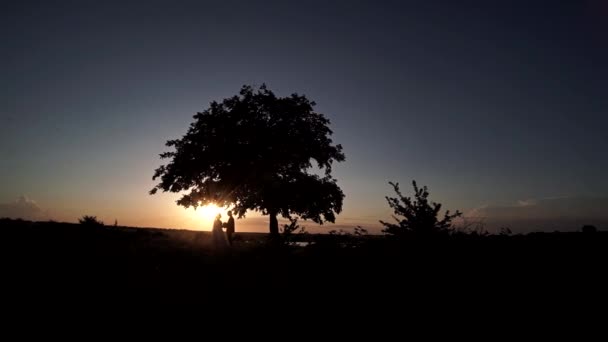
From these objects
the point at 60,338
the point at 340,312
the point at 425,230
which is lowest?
the point at 60,338

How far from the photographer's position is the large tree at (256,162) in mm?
25391

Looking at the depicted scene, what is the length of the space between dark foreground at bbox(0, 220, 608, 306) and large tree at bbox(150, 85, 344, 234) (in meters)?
17.8

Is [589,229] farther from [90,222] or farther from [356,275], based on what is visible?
[90,222]

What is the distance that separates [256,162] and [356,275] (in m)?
21.7

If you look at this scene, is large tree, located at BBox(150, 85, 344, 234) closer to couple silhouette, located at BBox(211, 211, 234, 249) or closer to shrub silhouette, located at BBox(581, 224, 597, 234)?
couple silhouette, located at BBox(211, 211, 234, 249)

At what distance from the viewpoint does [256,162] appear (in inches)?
1014

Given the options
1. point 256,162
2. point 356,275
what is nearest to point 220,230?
point 256,162

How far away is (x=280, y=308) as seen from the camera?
4.36 meters

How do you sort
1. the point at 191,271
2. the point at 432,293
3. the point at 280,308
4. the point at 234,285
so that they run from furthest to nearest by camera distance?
the point at 191,271 → the point at 234,285 → the point at 280,308 → the point at 432,293

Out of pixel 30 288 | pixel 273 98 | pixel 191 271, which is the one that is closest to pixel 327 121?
pixel 273 98

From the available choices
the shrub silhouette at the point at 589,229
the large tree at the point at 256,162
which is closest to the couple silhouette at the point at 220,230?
the large tree at the point at 256,162

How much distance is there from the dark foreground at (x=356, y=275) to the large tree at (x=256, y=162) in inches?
703

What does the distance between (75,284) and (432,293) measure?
19.9 feet

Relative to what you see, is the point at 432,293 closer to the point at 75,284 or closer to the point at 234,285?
the point at 234,285
